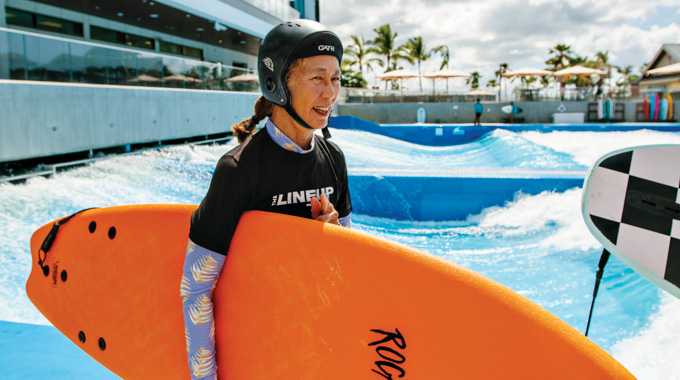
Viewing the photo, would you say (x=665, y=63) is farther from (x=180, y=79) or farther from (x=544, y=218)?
(x=544, y=218)

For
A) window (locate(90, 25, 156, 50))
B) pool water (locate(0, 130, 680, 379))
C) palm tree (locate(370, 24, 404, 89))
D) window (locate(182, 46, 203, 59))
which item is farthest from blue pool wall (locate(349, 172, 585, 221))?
palm tree (locate(370, 24, 404, 89))

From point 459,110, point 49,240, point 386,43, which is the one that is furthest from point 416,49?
point 49,240

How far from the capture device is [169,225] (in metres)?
1.84

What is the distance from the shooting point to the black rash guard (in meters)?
1.32

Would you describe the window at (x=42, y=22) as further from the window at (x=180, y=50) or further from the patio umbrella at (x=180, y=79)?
the patio umbrella at (x=180, y=79)

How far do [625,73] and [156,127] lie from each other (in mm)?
74093

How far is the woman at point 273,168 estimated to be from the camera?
134cm

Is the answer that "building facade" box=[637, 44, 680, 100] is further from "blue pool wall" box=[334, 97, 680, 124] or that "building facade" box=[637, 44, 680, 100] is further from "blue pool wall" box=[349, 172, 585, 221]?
"blue pool wall" box=[349, 172, 585, 221]

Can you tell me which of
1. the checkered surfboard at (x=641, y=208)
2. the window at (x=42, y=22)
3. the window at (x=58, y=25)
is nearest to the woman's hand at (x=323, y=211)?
the checkered surfboard at (x=641, y=208)

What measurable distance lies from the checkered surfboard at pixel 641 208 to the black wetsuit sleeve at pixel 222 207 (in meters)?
1.27

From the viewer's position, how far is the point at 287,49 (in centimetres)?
142

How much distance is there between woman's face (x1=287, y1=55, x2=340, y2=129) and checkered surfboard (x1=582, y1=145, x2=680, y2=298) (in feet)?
3.41

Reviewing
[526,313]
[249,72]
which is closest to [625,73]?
[249,72]

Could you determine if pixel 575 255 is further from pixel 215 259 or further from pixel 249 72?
pixel 249 72
